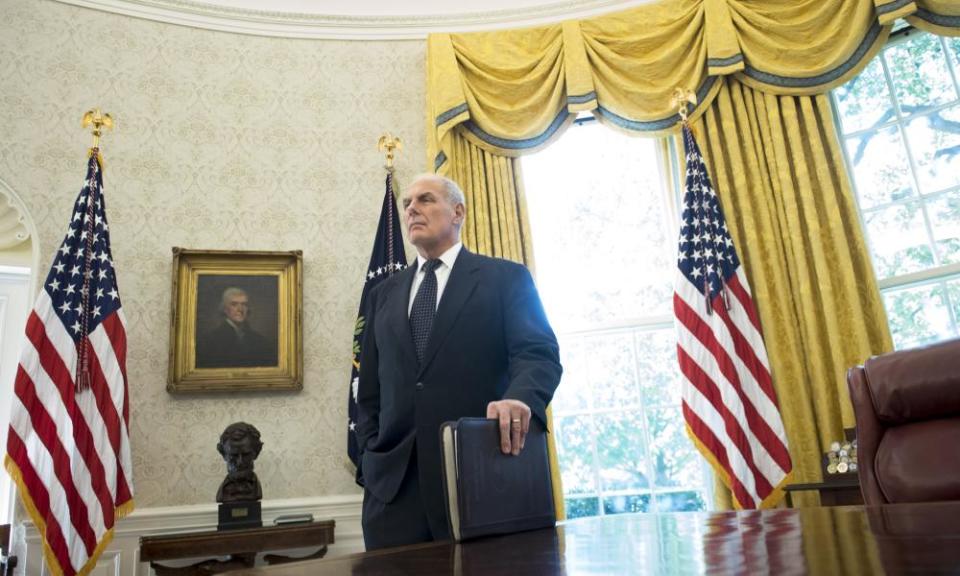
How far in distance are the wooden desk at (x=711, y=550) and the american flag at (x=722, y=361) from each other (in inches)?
109

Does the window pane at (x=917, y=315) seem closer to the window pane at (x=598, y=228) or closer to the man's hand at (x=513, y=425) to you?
the window pane at (x=598, y=228)

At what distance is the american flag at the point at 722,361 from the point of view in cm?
362

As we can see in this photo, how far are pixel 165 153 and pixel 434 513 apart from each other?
350 centimetres

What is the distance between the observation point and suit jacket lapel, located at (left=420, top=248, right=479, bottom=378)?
187 cm

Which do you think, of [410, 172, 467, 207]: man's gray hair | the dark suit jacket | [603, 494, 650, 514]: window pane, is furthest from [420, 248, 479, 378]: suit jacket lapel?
[603, 494, 650, 514]: window pane

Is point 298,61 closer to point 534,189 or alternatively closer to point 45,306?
point 534,189

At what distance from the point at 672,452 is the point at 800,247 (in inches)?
56.9

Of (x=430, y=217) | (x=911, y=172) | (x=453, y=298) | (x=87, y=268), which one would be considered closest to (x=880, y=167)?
(x=911, y=172)

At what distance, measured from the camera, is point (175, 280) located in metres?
4.03

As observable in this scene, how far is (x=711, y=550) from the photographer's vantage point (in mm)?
699

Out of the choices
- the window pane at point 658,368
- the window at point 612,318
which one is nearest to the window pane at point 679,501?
the window at point 612,318

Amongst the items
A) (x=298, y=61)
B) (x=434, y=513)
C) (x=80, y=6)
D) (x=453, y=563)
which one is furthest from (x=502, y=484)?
(x=80, y=6)

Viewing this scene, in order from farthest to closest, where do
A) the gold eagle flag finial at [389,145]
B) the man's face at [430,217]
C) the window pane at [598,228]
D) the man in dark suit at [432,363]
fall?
the window pane at [598,228], the gold eagle flag finial at [389,145], the man's face at [430,217], the man in dark suit at [432,363]

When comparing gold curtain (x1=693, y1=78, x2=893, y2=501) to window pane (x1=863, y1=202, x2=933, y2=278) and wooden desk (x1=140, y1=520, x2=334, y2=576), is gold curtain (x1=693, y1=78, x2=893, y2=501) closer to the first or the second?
window pane (x1=863, y1=202, x2=933, y2=278)
